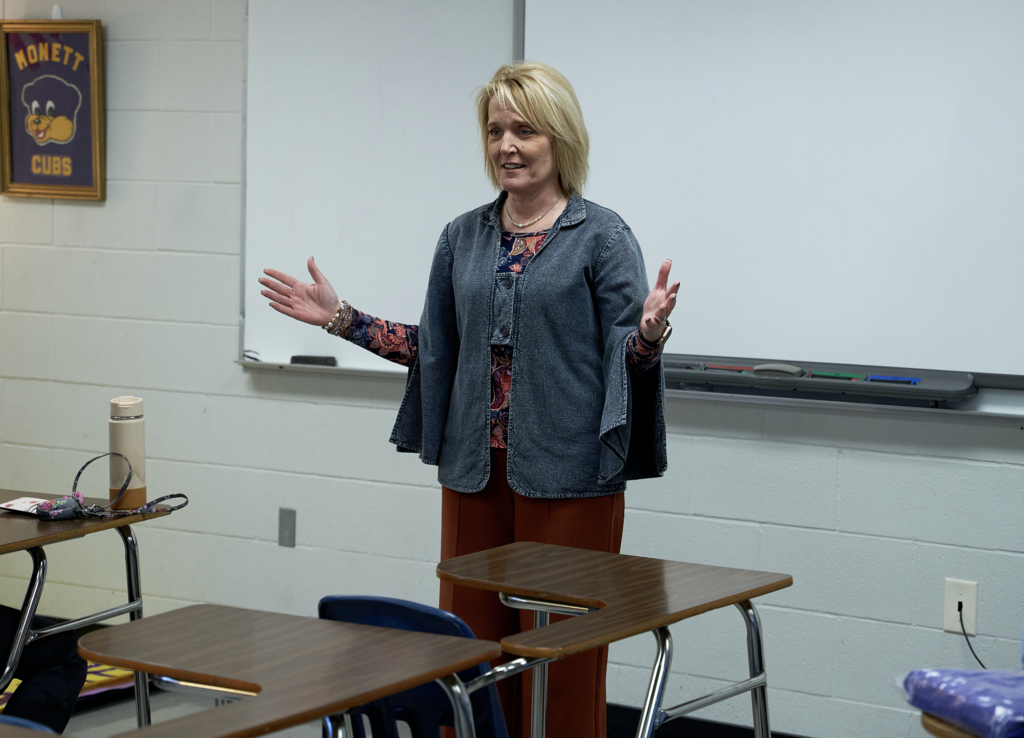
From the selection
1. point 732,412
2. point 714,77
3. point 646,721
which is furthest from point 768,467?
point 646,721

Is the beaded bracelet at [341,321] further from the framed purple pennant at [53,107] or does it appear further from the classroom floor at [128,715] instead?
the framed purple pennant at [53,107]

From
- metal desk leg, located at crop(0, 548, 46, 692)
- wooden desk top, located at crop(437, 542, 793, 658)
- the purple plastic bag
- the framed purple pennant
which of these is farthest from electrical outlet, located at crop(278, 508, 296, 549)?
the purple plastic bag

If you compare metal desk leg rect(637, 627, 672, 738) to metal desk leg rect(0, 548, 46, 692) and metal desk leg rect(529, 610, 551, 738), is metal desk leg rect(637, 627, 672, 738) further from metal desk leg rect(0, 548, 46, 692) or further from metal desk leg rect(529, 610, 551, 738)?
metal desk leg rect(0, 548, 46, 692)

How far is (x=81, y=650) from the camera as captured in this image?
126 centimetres

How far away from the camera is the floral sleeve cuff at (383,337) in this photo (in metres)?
2.11

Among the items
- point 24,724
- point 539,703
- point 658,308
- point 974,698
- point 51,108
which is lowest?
point 539,703

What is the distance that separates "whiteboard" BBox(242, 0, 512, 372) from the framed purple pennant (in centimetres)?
57

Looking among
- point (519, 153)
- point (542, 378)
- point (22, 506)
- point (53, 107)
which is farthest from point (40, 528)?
point (53, 107)

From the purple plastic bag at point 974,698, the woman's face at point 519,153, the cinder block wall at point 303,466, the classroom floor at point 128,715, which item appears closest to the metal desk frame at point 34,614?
the classroom floor at point 128,715

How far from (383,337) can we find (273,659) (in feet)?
3.22

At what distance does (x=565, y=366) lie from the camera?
76.8 inches

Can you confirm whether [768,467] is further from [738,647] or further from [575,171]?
[575,171]

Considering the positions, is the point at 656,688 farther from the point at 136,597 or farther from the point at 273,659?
the point at 136,597

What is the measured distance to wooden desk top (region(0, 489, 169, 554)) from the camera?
5.86 ft
